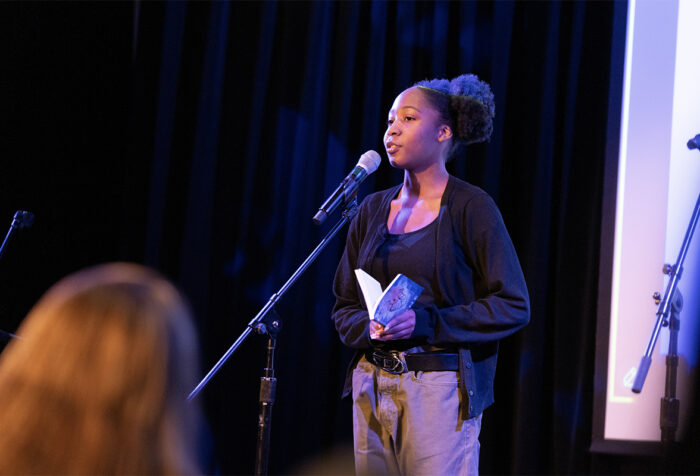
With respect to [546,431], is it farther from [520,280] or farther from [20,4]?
[20,4]

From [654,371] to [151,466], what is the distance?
7.72 ft

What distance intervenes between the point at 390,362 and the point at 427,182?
0.57 meters

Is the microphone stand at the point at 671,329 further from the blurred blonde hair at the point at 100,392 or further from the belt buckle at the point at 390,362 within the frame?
the blurred blonde hair at the point at 100,392

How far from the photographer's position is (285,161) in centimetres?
377

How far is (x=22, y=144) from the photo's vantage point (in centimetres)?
350

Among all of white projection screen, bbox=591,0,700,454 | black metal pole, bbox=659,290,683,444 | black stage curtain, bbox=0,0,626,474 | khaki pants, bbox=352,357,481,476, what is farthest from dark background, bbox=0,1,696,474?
khaki pants, bbox=352,357,481,476

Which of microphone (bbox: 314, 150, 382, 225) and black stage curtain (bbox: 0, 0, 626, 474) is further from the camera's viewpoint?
black stage curtain (bbox: 0, 0, 626, 474)

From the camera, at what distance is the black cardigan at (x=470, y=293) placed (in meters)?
1.91

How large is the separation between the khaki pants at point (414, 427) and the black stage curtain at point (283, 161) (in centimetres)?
124

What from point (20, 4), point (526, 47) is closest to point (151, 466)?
point (526, 47)

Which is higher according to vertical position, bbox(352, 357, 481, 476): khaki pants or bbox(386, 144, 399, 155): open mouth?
bbox(386, 144, 399, 155): open mouth

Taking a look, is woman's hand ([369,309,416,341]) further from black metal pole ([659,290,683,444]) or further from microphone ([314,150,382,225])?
black metal pole ([659,290,683,444])

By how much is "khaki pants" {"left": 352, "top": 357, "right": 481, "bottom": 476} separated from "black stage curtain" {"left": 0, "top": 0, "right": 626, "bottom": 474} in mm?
1243

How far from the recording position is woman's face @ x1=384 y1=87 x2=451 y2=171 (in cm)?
222
